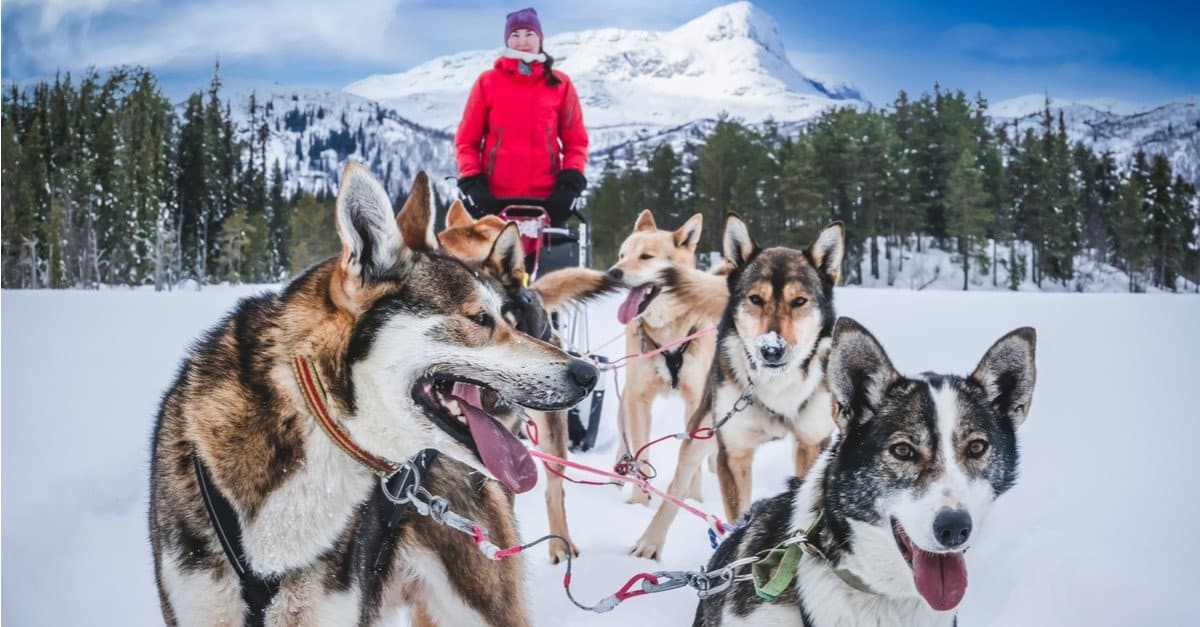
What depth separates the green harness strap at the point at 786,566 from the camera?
5.63 feet

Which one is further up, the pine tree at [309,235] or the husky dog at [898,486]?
the pine tree at [309,235]

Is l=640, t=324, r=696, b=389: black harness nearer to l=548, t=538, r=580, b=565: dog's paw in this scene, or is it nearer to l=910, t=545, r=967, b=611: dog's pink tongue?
l=548, t=538, r=580, b=565: dog's paw

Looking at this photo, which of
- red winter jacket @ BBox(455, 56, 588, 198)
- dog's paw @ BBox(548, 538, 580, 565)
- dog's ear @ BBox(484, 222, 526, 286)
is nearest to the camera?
dog's ear @ BBox(484, 222, 526, 286)

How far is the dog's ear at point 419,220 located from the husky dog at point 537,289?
382 mm

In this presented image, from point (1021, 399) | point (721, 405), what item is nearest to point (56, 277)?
point (721, 405)

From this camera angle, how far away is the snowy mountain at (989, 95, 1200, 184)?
7.26m

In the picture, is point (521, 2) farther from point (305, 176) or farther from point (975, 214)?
point (305, 176)

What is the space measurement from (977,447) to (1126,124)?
15.3 meters

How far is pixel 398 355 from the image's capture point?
162 cm

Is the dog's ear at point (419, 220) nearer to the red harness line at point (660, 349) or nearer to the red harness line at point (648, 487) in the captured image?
the red harness line at point (648, 487)

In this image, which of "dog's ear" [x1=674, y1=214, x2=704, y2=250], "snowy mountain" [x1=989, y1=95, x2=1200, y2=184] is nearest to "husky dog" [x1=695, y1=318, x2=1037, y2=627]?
"dog's ear" [x1=674, y1=214, x2=704, y2=250]

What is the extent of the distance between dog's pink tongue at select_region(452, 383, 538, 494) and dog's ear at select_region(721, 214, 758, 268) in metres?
2.18

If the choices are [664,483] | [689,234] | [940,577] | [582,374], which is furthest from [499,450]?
[689,234]

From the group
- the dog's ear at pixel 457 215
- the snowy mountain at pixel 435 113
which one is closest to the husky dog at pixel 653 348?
the dog's ear at pixel 457 215
